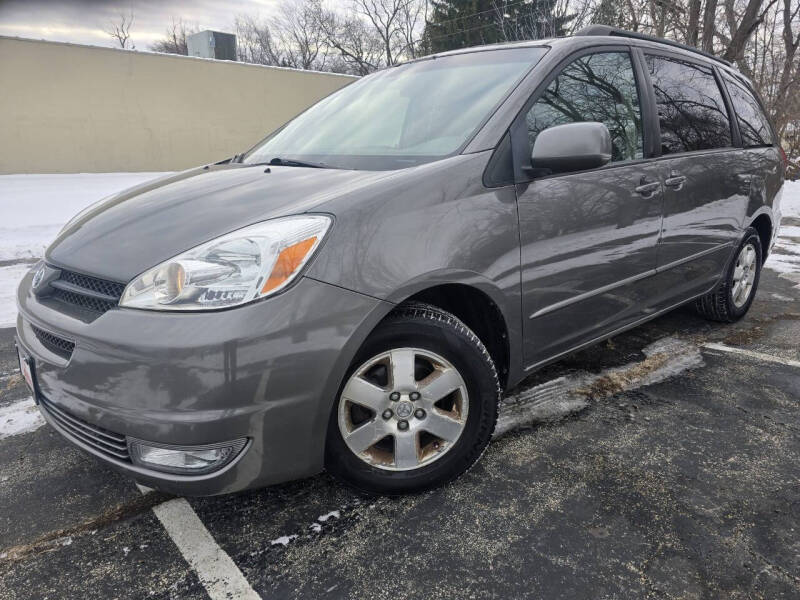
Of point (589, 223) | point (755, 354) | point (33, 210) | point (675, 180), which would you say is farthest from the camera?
point (33, 210)

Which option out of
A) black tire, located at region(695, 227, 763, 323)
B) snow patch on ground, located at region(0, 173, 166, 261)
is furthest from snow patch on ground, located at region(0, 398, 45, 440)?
black tire, located at region(695, 227, 763, 323)

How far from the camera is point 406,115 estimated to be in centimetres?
262

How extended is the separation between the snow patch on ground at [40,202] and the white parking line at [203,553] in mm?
4155

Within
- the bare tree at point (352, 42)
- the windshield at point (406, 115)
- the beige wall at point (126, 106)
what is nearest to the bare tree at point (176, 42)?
the bare tree at point (352, 42)

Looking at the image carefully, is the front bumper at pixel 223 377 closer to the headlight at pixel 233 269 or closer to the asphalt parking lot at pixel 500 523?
the headlight at pixel 233 269

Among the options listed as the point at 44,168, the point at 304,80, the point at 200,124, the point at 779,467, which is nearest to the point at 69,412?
the point at 779,467

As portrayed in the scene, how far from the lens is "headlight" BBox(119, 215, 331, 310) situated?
1.65 m

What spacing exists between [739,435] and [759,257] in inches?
86.4

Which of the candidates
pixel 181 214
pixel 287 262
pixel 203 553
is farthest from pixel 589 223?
pixel 203 553

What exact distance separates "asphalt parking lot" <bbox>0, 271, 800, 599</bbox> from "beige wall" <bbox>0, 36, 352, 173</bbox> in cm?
1525

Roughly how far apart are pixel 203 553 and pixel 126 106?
1706 cm

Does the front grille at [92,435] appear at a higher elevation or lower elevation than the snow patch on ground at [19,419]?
higher

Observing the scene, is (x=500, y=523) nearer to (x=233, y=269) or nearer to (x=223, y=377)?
(x=223, y=377)

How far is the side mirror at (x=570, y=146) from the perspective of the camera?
215 centimetres
